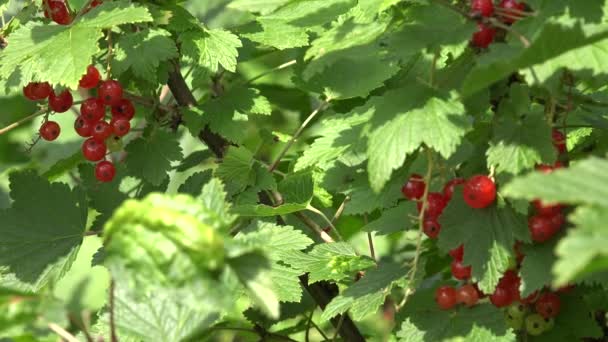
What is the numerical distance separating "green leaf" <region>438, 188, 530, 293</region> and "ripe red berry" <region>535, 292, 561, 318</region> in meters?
0.29

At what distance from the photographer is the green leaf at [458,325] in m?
2.27

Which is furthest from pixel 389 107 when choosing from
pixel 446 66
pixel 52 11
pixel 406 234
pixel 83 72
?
pixel 406 234

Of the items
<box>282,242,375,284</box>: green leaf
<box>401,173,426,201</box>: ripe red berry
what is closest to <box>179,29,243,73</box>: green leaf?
<box>282,242,375,284</box>: green leaf

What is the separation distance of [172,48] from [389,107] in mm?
775

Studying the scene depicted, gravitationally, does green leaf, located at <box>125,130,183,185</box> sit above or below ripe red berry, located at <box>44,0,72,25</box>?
below

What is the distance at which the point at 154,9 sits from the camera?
2686 millimetres

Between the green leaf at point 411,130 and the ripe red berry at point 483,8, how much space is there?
0.18m

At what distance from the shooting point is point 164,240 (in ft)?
5.23

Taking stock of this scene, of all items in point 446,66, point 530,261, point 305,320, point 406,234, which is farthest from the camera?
point 406,234

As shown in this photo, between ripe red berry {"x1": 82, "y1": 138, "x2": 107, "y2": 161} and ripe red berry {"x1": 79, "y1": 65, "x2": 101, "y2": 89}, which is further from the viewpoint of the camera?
ripe red berry {"x1": 82, "y1": 138, "x2": 107, "y2": 161}

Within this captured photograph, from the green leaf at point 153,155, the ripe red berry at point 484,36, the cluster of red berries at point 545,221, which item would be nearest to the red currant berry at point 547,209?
the cluster of red berries at point 545,221

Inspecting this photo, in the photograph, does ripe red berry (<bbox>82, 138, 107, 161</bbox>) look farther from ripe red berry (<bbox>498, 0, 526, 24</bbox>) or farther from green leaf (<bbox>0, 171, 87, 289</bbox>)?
ripe red berry (<bbox>498, 0, 526, 24</bbox>)

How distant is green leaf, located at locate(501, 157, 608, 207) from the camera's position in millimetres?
1409

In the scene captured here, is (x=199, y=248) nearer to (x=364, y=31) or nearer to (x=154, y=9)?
(x=364, y=31)
